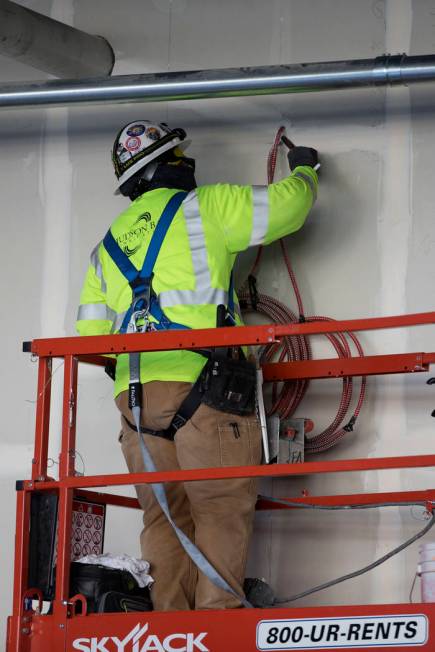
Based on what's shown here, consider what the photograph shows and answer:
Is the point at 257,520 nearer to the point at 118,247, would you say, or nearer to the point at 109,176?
the point at 118,247

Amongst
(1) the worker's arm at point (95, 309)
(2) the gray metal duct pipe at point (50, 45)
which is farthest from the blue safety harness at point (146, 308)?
(2) the gray metal duct pipe at point (50, 45)

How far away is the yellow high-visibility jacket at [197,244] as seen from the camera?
467 centimetres

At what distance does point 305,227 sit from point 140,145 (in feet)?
3.36

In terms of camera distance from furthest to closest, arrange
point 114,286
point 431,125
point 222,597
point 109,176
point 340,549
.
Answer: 1. point 109,176
2. point 431,125
3. point 340,549
4. point 114,286
5. point 222,597

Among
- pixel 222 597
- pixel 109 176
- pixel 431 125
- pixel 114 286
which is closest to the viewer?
pixel 222 597

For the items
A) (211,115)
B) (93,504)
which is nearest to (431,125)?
(211,115)

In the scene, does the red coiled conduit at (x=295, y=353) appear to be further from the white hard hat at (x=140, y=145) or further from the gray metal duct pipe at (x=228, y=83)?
the white hard hat at (x=140, y=145)

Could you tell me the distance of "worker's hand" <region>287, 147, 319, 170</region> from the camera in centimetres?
534

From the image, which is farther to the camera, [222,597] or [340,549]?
[340,549]

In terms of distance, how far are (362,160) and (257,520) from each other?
6.15 ft

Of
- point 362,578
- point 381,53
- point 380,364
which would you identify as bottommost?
point 362,578

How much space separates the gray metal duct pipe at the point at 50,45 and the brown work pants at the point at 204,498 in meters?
2.00

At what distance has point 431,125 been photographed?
566 cm

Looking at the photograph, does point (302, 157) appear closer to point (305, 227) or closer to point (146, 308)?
point (305, 227)
